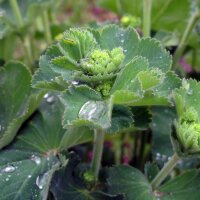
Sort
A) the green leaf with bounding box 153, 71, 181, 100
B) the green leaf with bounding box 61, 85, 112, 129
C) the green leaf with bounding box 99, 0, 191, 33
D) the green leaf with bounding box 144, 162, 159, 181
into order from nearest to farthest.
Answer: the green leaf with bounding box 61, 85, 112, 129 → the green leaf with bounding box 153, 71, 181, 100 → the green leaf with bounding box 144, 162, 159, 181 → the green leaf with bounding box 99, 0, 191, 33

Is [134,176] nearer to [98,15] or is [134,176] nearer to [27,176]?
[27,176]

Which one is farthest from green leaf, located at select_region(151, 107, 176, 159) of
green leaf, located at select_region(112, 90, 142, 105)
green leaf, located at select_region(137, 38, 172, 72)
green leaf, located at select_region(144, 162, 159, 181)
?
green leaf, located at select_region(112, 90, 142, 105)

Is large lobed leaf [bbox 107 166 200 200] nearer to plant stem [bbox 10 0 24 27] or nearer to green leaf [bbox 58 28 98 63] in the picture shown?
green leaf [bbox 58 28 98 63]

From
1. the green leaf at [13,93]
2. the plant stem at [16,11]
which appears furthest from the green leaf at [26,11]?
the green leaf at [13,93]

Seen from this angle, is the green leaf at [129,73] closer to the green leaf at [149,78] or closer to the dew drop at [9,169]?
the green leaf at [149,78]

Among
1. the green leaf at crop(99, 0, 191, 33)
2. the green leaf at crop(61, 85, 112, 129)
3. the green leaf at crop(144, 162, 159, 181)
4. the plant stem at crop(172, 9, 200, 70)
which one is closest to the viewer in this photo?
the green leaf at crop(61, 85, 112, 129)

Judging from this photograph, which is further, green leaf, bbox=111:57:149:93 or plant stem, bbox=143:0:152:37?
plant stem, bbox=143:0:152:37
